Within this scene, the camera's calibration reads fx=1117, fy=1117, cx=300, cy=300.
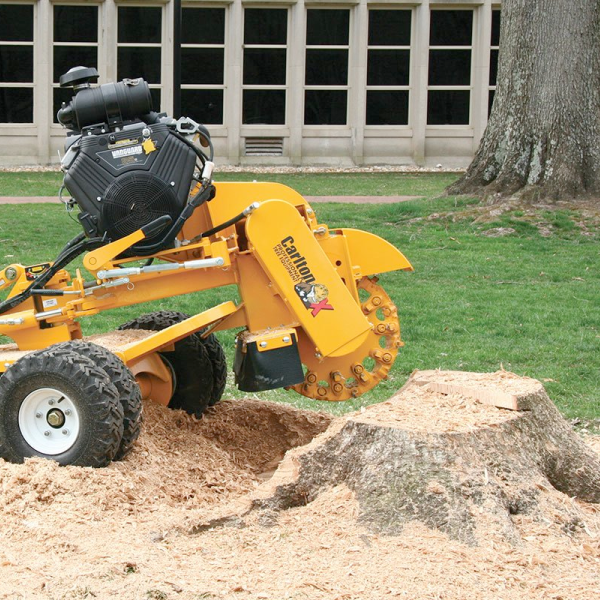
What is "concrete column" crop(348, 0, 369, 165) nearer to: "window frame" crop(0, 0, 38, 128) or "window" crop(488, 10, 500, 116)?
"window" crop(488, 10, 500, 116)

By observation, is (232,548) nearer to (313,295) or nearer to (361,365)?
(313,295)

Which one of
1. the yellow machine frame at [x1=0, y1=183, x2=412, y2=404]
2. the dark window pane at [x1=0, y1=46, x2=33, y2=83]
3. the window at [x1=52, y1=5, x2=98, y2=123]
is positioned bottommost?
the yellow machine frame at [x1=0, y1=183, x2=412, y2=404]

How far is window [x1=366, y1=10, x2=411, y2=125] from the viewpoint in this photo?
24547 mm

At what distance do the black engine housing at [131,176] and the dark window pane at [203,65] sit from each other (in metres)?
19.2

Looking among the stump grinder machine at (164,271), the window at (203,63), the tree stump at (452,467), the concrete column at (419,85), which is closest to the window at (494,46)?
the concrete column at (419,85)

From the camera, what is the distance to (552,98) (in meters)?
13.6

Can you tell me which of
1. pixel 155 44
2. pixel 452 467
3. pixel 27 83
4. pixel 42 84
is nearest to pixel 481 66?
pixel 155 44

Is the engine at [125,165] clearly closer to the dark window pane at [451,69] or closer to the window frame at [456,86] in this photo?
the window frame at [456,86]

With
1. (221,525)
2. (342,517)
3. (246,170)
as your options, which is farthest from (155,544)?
(246,170)

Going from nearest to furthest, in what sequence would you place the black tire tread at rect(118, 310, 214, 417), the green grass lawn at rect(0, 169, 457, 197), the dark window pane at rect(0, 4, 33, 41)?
the black tire tread at rect(118, 310, 214, 417)
the green grass lawn at rect(0, 169, 457, 197)
the dark window pane at rect(0, 4, 33, 41)

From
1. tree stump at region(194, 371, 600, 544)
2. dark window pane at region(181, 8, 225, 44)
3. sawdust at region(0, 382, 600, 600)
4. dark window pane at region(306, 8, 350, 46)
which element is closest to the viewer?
sawdust at region(0, 382, 600, 600)

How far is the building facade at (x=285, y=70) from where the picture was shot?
944 inches

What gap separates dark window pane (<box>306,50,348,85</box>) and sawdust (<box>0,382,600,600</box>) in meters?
19.8

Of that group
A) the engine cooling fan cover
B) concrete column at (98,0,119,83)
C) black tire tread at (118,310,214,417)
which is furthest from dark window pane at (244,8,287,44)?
the engine cooling fan cover
